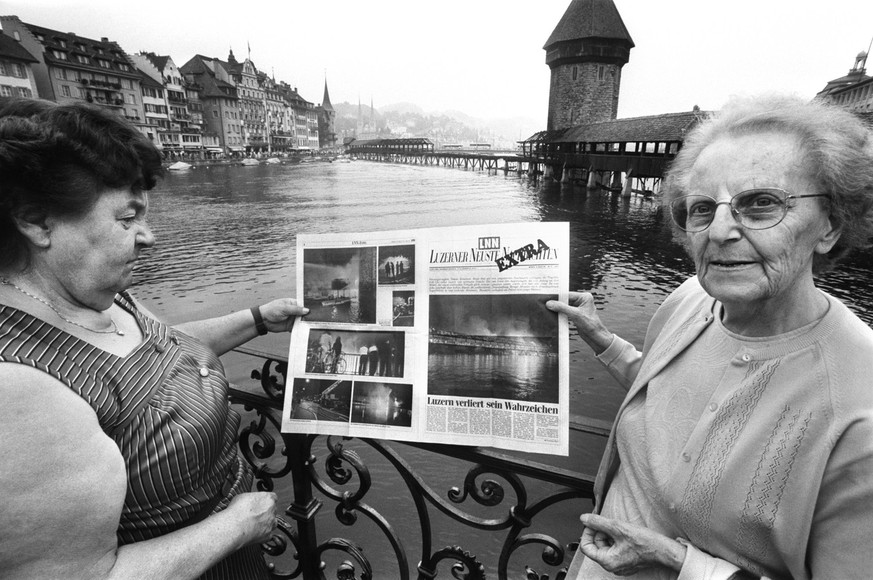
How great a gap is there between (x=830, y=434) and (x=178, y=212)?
3085 centimetres

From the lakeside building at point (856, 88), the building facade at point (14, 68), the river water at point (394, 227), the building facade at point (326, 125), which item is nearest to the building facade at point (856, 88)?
the lakeside building at point (856, 88)

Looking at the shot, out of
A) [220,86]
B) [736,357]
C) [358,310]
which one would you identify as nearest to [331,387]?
[358,310]

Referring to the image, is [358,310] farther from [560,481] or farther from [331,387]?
[560,481]

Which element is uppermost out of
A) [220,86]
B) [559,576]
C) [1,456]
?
[220,86]

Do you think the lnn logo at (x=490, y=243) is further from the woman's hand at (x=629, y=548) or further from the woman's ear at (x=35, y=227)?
the woman's ear at (x=35, y=227)

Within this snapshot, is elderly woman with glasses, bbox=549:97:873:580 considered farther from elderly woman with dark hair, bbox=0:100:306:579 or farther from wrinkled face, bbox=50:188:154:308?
wrinkled face, bbox=50:188:154:308

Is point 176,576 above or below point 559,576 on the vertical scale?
above

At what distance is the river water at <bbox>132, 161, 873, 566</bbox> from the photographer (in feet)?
37.9

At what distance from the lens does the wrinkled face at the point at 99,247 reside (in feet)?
3.29

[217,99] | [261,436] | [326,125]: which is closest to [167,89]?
[217,99]

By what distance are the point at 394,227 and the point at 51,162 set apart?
2162 cm

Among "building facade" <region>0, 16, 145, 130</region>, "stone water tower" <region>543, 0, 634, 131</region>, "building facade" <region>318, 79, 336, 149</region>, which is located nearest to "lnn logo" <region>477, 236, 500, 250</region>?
"stone water tower" <region>543, 0, 634, 131</region>

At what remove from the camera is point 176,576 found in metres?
1.02

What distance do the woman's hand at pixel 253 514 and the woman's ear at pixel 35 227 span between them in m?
0.81
